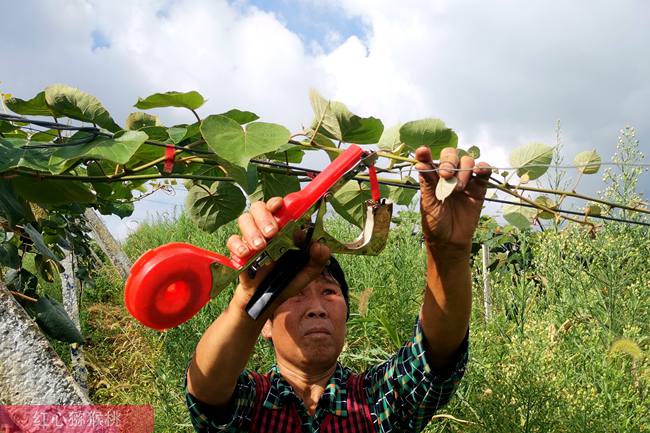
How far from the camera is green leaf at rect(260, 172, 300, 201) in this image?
1260 millimetres

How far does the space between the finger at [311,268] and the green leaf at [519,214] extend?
0.46 metres

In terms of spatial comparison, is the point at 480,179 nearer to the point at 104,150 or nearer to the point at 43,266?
the point at 104,150

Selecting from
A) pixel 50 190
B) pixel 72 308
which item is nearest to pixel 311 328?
pixel 50 190

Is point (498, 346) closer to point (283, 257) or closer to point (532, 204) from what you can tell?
point (532, 204)

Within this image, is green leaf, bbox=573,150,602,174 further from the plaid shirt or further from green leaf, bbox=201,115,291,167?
green leaf, bbox=201,115,291,167

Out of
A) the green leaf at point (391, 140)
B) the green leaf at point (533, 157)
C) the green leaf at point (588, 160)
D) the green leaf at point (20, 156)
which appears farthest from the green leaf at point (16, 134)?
the green leaf at point (588, 160)

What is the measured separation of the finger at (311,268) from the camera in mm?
1028

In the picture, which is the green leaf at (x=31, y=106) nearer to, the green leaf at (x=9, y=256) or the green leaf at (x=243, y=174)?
the green leaf at (x=243, y=174)

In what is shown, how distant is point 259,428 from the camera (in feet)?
4.33

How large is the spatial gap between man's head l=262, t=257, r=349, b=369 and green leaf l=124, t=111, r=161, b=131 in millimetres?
453

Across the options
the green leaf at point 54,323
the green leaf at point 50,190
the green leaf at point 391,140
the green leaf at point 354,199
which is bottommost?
the green leaf at point 54,323

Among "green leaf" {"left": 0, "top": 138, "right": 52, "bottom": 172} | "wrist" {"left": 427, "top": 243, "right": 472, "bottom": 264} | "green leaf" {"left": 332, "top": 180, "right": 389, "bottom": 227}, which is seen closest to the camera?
"green leaf" {"left": 0, "top": 138, "right": 52, "bottom": 172}

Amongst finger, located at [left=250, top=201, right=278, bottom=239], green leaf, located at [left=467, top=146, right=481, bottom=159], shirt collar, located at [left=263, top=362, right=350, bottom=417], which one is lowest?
shirt collar, located at [left=263, top=362, right=350, bottom=417]

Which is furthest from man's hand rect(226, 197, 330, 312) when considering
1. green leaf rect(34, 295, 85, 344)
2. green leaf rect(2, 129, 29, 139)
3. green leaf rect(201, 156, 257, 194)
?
green leaf rect(34, 295, 85, 344)
